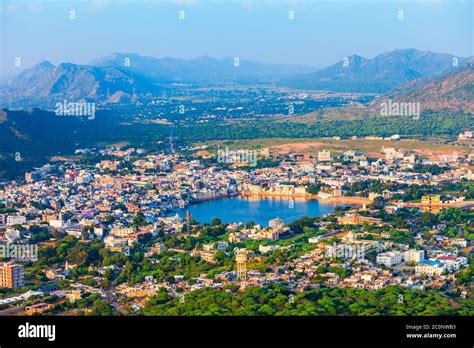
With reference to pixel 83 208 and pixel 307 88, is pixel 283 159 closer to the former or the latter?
pixel 83 208

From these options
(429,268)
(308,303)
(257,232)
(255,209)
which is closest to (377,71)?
(255,209)

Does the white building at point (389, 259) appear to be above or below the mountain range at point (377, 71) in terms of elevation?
below

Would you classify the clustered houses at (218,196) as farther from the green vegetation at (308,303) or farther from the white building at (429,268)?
the green vegetation at (308,303)

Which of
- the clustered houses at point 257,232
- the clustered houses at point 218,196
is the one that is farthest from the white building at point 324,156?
the clustered houses at point 257,232
